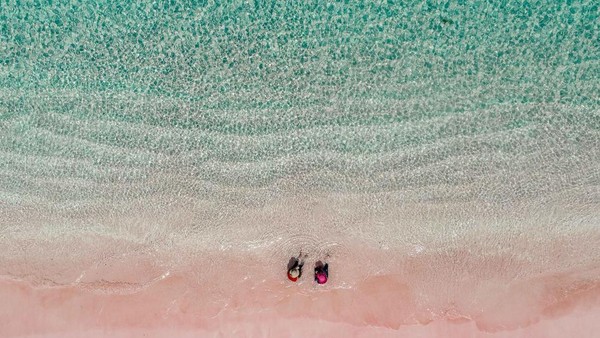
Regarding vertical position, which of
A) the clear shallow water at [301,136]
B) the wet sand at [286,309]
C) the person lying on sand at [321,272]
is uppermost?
the clear shallow water at [301,136]

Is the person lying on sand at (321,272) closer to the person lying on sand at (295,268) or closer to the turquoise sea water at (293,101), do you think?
the person lying on sand at (295,268)

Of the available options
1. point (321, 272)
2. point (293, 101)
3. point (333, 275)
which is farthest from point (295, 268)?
point (293, 101)

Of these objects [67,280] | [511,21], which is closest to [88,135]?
[67,280]

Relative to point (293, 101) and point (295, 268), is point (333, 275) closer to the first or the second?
point (295, 268)

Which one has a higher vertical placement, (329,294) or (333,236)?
(333,236)

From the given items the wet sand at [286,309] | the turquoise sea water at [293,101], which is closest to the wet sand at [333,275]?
the wet sand at [286,309]

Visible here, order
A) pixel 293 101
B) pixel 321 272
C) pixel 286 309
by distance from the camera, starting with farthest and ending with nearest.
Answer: pixel 293 101 < pixel 286 309 < pixel 321 272

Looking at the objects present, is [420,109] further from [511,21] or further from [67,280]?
[67,280]
